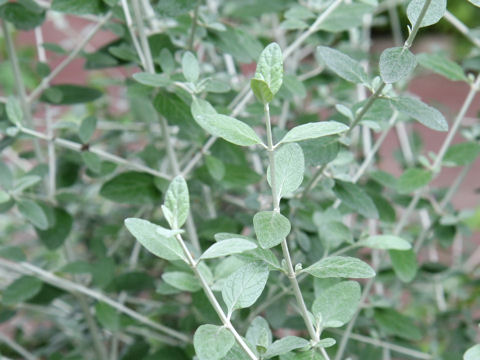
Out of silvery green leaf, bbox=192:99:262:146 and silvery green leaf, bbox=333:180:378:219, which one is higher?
silvery green leaf, bbox=192:99:262:146

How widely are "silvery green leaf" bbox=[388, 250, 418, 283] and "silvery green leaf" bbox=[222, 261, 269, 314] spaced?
0.73ft

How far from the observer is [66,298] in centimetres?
71

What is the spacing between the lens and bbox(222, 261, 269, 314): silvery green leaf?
31 centimetres

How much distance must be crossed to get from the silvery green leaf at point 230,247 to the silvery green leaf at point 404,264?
0.82 ft

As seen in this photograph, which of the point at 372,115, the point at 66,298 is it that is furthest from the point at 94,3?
the point at 66,298

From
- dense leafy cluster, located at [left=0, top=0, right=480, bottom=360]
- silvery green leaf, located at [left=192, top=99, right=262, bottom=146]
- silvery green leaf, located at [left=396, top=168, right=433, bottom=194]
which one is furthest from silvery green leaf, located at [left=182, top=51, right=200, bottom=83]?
silvery green leaf, located at [left=396, top=168, right=433, bottom=194]

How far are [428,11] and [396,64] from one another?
35mm

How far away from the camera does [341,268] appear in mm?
315

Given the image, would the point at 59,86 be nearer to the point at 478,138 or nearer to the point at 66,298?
the point at 66,298

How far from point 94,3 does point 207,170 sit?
6.7 inches

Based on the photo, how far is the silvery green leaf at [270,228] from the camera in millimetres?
289

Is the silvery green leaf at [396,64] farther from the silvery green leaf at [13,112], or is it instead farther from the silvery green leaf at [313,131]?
the silvery green leaf at [13,112]

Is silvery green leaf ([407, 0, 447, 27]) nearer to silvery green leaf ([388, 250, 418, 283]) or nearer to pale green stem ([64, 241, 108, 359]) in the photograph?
silvery green leaf ([388, 250, 418, 283])

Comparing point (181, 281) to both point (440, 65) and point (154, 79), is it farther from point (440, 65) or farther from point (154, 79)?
point (440, 65)
